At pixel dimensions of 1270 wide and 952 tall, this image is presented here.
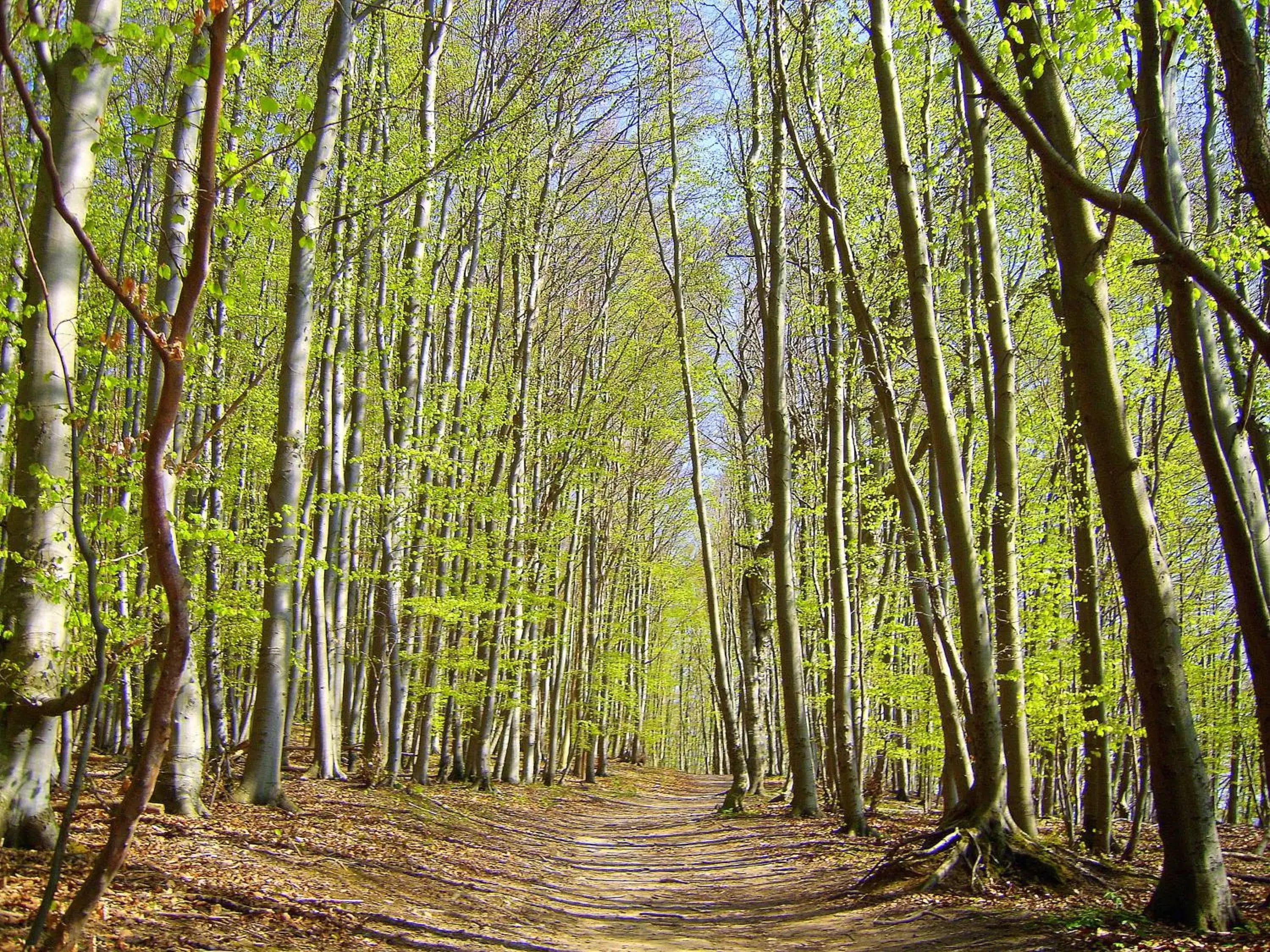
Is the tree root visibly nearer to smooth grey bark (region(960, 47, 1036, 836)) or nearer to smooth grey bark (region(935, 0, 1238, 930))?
smooth grey bark (region(960, 47, 1036, 836))

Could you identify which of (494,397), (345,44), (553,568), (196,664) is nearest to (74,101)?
(345,44)

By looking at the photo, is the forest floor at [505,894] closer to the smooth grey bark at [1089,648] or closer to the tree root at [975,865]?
the tree root at [975,865]

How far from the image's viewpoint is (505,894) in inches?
285

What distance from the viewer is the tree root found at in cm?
638

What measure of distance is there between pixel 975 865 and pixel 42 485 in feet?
22.3

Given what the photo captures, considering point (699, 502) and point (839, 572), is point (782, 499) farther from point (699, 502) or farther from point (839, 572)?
point (699, 502)

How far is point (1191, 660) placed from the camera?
42.3 ft

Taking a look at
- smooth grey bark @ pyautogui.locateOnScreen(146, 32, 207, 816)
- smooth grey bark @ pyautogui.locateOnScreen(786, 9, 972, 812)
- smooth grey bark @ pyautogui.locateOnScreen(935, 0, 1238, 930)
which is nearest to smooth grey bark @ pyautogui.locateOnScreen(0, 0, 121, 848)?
smooth grey bark @ pyautogui.locateOnScreen(146, 32, 207, 816)

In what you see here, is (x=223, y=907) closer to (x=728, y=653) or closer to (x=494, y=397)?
(x=494, y=397)

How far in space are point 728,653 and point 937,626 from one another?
29636 millimetres

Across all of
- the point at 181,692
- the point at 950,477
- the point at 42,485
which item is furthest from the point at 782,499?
the point at 42,485

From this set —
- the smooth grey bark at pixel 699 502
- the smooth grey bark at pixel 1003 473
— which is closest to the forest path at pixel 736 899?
the smooth grey bark at pixel 699 502

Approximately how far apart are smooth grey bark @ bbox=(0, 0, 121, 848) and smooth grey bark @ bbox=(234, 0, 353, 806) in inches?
94.7

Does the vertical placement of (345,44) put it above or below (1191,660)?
above
